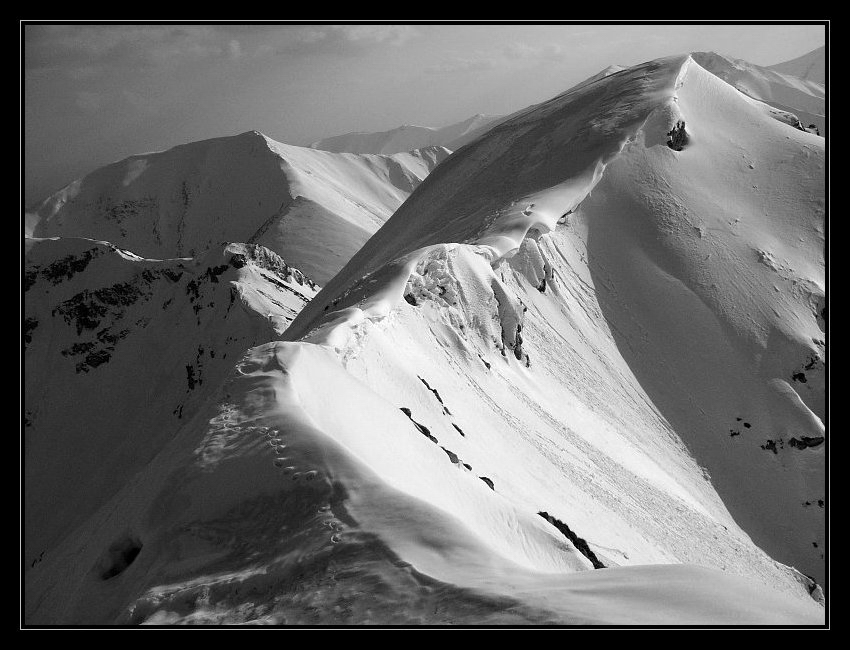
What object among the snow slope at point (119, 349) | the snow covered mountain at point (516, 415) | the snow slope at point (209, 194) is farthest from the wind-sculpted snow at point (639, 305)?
the snow slope at point (209, 194)

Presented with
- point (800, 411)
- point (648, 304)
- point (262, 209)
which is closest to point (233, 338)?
point (648, 304)

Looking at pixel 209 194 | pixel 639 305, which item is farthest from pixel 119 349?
pixel 209 194

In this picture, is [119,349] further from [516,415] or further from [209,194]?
[209,194]

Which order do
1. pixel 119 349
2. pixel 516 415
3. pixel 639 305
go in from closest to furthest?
pixel 516 415, pixel 639 305, pixel 119 349

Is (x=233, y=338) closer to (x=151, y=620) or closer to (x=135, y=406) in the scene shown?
(x=135, y=406)

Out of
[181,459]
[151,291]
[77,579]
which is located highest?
[181,459]

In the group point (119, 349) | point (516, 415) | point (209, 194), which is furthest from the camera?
point (209, 194)
